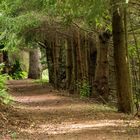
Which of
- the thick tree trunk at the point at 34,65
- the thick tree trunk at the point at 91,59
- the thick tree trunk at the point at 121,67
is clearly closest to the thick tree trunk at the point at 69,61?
the thick tree trunk at the point at 91,59

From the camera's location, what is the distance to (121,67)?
1525 centimetres

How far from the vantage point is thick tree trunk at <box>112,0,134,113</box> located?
1491cm

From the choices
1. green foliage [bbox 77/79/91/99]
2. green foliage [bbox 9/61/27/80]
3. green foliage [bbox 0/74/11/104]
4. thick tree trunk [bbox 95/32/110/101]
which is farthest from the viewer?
green foliage [bbox 9/61/27/80]

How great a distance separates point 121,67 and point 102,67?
18.3 ft

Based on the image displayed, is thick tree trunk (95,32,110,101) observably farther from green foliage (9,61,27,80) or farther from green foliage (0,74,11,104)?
green foliage (9,61,27,80)

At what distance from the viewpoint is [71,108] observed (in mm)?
17797

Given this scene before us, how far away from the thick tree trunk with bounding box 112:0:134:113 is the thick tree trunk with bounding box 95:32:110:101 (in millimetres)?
4898

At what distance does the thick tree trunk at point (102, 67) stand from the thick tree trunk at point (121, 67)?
490 cm

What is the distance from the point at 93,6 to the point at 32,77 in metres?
29.2

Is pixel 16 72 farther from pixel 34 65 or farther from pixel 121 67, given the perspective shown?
pixel 121 67

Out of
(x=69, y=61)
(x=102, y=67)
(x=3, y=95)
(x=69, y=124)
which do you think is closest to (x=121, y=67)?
(x=69, y=124)

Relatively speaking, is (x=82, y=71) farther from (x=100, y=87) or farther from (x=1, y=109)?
(x=1, y=109)

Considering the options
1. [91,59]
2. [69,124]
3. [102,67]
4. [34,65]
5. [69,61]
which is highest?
[91,59]

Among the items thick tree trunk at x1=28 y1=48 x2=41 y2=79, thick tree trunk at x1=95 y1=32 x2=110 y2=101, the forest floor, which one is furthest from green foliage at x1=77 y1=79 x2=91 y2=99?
thick tree trunk at x1=28 y1=48 x2=41 y2=79
